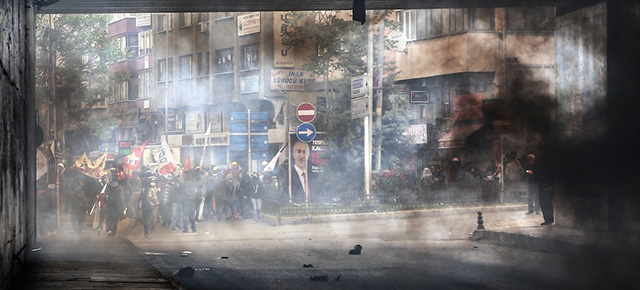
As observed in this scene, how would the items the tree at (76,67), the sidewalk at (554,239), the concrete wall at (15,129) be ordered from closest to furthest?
the concrete wall at (15,129)
the sidewalk at (554,239)
the tree at (76,67)

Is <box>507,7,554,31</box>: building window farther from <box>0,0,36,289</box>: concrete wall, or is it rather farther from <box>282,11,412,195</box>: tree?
<box>0,0,36,289</box>: concrete wall

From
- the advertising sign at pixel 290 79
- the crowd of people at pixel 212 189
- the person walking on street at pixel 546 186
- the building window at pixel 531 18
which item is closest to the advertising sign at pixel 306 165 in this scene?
the crowd of people at pixel 212 189

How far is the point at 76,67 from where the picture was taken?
2769 cm

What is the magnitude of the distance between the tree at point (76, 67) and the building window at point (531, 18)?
12260 millimetres

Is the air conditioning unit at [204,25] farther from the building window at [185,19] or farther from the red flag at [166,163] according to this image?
the red flag at [166,163]

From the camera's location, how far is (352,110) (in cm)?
2623

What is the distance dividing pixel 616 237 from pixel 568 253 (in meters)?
0.74

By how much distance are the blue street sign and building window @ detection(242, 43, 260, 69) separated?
6.46ft

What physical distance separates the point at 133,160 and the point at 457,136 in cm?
859

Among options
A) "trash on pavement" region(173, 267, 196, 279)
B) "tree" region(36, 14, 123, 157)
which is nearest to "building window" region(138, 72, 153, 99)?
"tree" region(36, 14, 123, 157)

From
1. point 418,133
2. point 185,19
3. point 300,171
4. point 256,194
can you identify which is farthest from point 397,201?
point 185,19

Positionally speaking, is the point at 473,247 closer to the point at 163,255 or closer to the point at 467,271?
the point at 467,271

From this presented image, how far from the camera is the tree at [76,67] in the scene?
83.1 feet

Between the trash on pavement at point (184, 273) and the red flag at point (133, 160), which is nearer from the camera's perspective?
the trash on pavement at point (184, 273)
